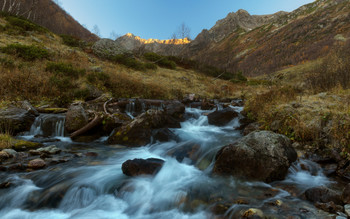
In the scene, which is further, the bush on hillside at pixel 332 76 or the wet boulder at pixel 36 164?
the bush on hillside at pixel 332 76

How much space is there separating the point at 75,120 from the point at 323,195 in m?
7.51

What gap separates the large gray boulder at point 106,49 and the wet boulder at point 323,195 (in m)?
20.9

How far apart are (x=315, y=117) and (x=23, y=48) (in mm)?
16831

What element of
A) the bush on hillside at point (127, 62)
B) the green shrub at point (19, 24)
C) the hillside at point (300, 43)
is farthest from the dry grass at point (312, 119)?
the hillside at point (300, 43)

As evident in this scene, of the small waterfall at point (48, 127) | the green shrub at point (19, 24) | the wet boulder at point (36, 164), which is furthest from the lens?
the green shrub at point (19, 24)

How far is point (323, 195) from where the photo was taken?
10.2 feet

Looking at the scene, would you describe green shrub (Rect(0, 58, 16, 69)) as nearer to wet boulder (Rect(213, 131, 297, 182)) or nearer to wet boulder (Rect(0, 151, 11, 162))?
wet boulder (Rect(0, 151, 11, 162))

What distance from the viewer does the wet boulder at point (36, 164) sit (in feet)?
14.1

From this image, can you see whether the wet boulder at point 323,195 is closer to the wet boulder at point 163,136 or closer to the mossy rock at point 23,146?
the wet boulder at point 163,136

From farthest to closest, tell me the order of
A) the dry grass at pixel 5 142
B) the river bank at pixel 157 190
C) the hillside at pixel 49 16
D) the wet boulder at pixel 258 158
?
the hillside at pixel 49 16, the dry grass at pixel 5 142, the wet boulder at pixel 258 158, the river bank at pixel 157 190

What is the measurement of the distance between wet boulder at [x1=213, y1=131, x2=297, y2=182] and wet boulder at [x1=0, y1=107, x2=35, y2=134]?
6.93 m

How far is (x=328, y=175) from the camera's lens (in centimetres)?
411

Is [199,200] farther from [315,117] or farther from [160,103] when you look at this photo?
[160,103]

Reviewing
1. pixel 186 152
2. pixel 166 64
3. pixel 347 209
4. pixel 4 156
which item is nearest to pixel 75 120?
pixel 4 156
